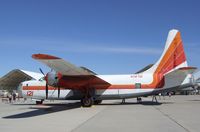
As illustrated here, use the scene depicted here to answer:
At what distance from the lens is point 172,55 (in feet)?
→ 97.1

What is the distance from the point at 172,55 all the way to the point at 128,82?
4.80 meters

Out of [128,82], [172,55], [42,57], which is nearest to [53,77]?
[128,82]

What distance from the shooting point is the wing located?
19564mm

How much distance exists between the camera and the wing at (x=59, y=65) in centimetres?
1956

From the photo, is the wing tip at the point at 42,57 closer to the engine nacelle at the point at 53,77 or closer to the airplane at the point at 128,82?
the airplane at the point at 128,82

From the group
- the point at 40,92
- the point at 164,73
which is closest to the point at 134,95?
the point at 164,73

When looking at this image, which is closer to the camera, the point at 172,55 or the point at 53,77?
the point at 53,77

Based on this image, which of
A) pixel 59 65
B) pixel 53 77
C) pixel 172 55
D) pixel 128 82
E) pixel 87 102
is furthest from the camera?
pixel 172 55

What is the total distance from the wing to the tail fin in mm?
7560

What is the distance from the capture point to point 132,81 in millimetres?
29000

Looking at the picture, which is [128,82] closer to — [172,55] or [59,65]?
[172,55]

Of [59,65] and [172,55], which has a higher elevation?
[172,55]

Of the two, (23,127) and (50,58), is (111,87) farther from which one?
(23,127)

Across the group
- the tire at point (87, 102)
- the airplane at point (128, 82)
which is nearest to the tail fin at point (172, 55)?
the airplane at point (128, 82)
